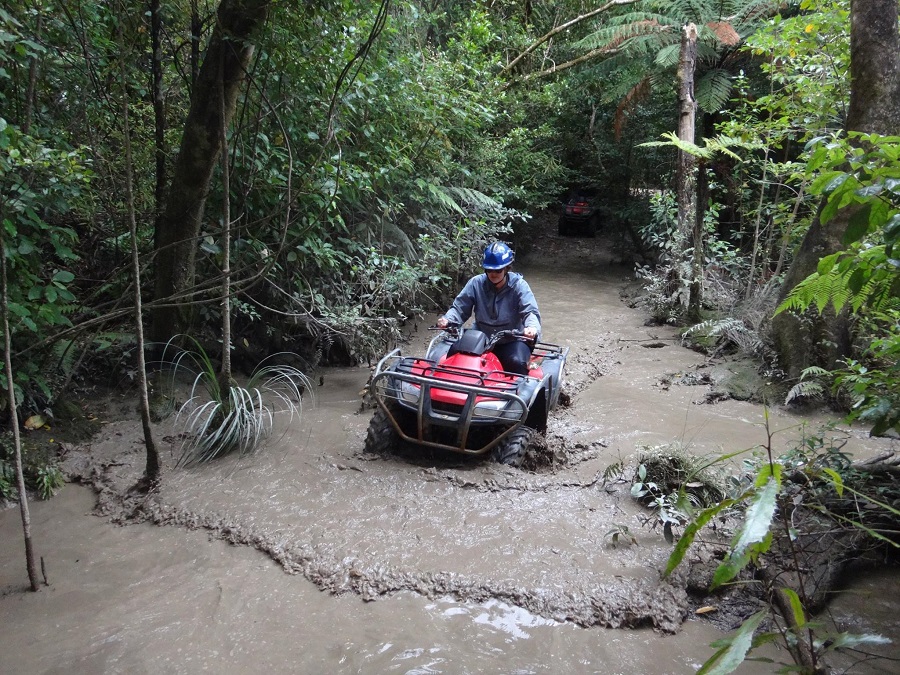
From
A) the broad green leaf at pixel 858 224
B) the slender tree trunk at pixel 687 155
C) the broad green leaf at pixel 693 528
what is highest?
the slender tree trunk at pixel 687 155

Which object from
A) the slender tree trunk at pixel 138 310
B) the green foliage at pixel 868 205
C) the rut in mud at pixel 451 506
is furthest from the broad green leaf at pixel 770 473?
the slender tree trunk at pixel 138 310

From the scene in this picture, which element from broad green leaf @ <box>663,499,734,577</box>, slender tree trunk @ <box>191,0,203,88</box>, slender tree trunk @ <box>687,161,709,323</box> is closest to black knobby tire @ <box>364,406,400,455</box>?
slender tree trunk @ <box>191,0,203,88</box>

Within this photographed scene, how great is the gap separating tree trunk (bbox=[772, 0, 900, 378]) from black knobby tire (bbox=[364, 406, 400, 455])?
13.5ft

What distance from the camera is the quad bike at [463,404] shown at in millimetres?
4594

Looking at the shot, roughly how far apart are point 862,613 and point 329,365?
595 cm

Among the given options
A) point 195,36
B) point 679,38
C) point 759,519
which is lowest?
point 759,519

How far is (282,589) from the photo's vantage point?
337 centimetres

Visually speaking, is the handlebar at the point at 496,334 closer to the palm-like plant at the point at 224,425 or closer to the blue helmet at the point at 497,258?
the blue helmet at the point at 497,258

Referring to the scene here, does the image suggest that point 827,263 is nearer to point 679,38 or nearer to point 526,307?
point 526,307

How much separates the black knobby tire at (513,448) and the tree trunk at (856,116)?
10.5ft

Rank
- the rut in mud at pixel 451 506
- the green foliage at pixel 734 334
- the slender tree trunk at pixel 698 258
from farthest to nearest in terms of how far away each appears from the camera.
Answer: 1. the slender tree trunk at pixel 698 258
2. the green foliage at pixel 734 334
3. the rut in mud at pixel 451 506

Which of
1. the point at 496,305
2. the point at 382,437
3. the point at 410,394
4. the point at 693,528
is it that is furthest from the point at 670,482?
the point at 693,528

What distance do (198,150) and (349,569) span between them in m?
3.72

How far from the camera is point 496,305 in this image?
589cm
